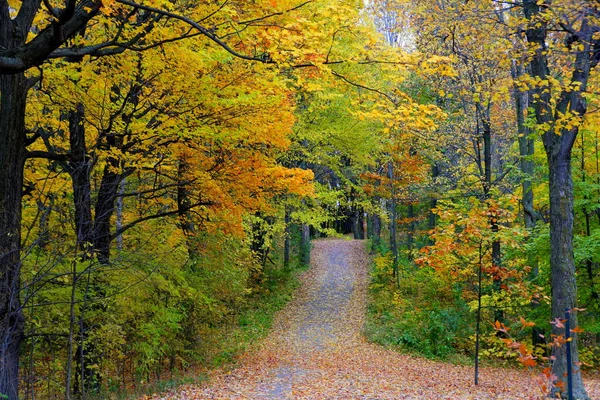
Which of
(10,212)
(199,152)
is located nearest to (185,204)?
(199,152)

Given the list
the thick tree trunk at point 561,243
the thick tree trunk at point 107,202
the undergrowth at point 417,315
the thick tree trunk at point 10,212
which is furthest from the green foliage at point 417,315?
the thick tree trunk at point 10,212

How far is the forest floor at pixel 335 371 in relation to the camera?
8836 millimetres

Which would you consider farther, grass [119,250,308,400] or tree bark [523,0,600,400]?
grass [119,250,308,400]

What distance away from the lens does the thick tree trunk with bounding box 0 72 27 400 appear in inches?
223

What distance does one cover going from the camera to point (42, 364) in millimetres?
8609

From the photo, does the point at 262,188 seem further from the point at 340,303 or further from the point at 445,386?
the point at 340,303

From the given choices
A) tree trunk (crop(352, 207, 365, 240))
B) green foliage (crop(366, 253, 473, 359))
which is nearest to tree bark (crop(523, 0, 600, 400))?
green foliage (crop(366, 253, 473, 359))

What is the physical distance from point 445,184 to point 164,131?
601 inches

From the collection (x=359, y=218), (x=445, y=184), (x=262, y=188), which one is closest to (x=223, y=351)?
(x=262, y=188)

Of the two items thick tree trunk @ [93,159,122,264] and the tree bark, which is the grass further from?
the tree bark

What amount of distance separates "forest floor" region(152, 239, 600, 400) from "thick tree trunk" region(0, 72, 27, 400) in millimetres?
2886

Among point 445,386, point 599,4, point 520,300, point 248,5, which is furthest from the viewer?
point 520,300

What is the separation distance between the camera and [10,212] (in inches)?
241

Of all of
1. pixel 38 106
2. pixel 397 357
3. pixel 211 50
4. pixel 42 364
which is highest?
pixel 211 50
